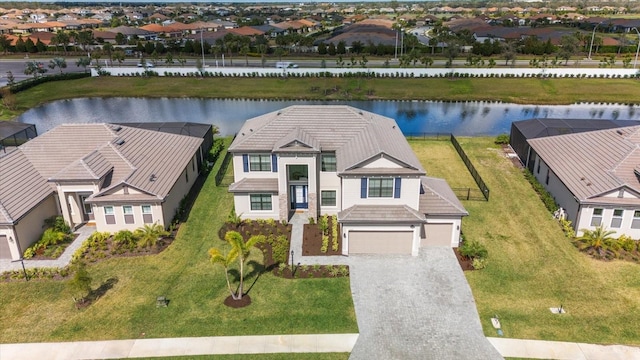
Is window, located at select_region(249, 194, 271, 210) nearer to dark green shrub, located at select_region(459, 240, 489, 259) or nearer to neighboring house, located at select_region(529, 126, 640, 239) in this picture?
dark green shrub, located at select_region(459, 240, 489, 259)

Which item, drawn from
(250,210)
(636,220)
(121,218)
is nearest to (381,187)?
(250,210)

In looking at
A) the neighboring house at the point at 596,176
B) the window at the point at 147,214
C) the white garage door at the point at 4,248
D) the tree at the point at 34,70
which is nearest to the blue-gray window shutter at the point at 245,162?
the window at the point at 147,214

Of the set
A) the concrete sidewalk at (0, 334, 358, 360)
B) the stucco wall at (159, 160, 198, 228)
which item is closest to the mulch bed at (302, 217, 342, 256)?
the concrete sidewalk at (0, 334, 358, 360)

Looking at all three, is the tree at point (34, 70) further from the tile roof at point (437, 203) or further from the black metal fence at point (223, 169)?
the tile roof at point (437, 203)

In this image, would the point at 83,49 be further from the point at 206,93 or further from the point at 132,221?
the point at 132,221

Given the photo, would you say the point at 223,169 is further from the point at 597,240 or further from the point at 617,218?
the point at 617,218

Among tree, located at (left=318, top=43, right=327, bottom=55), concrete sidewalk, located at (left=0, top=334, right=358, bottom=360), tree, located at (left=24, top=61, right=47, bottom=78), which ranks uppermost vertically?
tree, located at (left=318, top=43, right=327, bottom=55)
